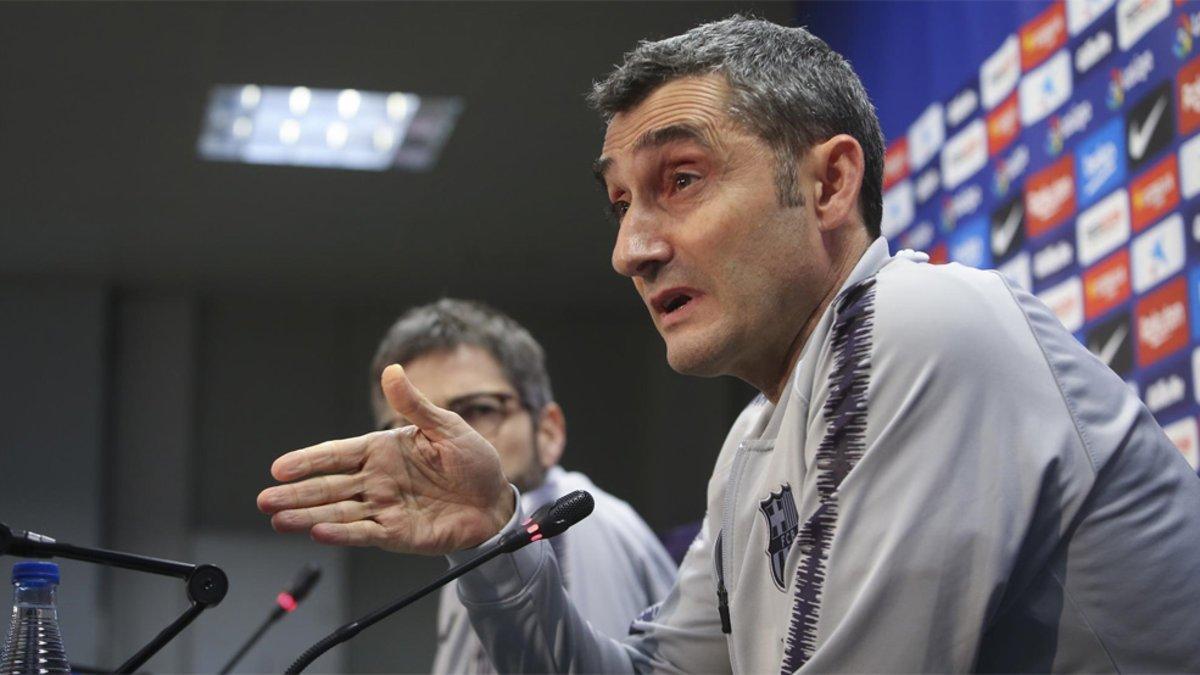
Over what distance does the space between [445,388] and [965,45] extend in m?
1.42

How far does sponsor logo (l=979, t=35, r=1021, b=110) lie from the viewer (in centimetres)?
295

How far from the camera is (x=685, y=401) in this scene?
8570 mm

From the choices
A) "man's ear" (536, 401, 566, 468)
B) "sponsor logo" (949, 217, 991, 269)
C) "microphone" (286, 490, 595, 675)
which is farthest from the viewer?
"sponsor logo" (949, 217, 991, 269)

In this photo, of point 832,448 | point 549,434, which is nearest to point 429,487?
point 832,448

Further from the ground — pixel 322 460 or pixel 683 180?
pixel 683 180

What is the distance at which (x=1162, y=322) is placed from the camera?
2.41 meters

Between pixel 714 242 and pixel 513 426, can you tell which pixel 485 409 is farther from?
pixel 714 242

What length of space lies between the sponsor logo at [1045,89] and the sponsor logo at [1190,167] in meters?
0.43

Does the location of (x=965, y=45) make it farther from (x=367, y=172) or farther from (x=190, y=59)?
(x=367, y=172)

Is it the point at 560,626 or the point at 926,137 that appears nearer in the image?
the point at 560,626

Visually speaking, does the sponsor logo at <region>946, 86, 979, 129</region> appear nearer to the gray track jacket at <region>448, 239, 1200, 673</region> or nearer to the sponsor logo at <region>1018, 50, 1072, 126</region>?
the sponsor logo at <region>1018, 50, 1072, 126</region>

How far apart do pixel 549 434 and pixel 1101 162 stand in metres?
1.17

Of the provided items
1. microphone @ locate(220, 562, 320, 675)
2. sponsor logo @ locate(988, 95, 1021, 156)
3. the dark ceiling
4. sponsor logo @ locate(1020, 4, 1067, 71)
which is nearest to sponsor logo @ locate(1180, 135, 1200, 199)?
sponsor logo @ locate(1020, 4, 1067, 71)

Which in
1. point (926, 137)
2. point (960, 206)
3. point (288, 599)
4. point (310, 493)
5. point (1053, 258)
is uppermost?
point (926, 137)
